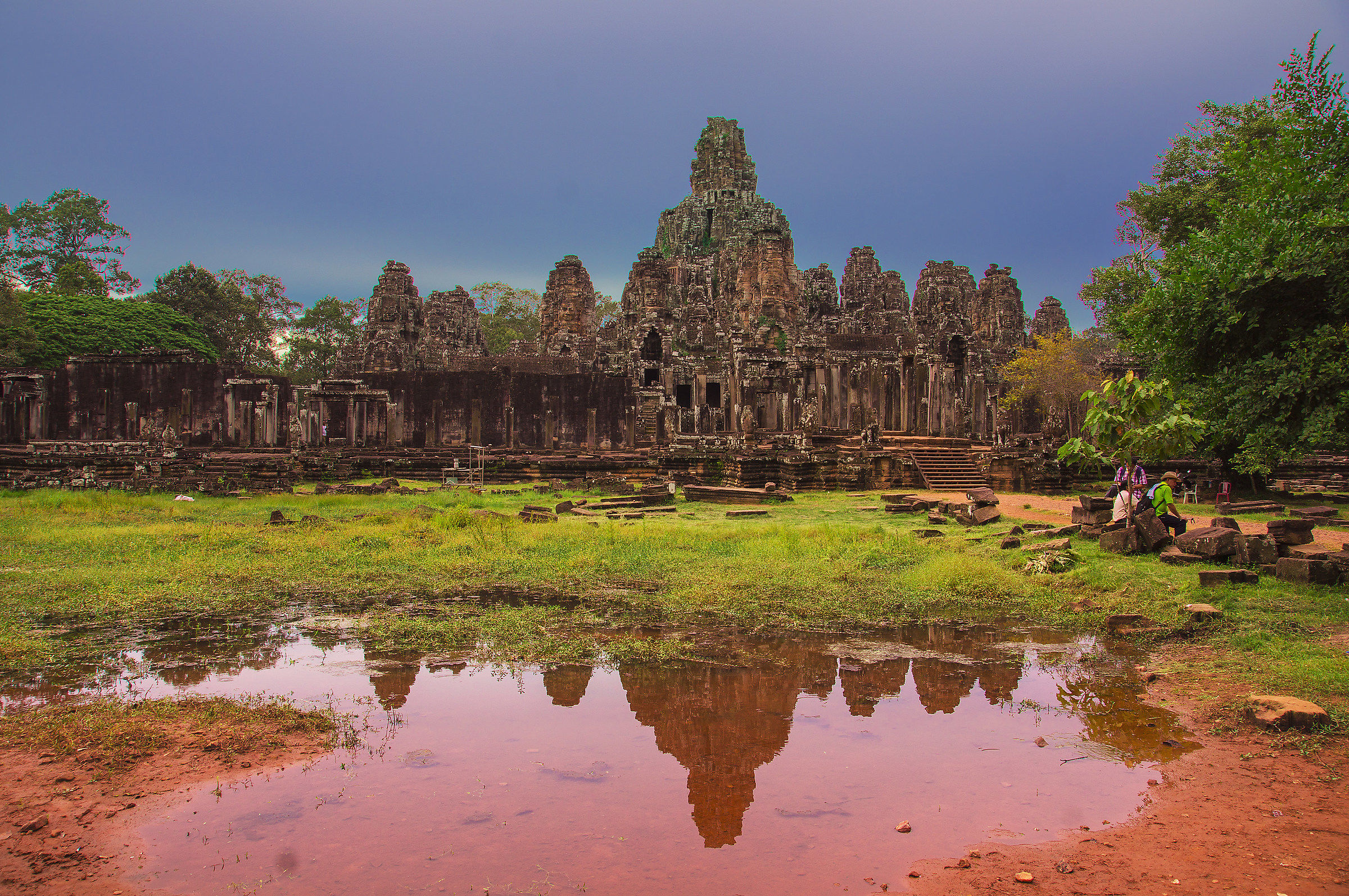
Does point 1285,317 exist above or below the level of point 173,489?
above

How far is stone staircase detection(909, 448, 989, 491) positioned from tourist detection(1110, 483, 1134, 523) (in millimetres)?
10554

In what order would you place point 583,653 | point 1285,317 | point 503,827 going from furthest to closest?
point 1285,317
point 583,653
point 503,827

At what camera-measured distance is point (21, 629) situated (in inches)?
250

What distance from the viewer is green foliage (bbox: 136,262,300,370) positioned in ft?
158

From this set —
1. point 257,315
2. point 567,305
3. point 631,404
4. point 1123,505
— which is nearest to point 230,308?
point 257,315

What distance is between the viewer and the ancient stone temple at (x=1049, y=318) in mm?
48562

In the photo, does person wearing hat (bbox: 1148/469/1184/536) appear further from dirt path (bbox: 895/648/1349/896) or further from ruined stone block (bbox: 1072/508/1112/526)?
dirt path (bbox: 895/648/1349/896)

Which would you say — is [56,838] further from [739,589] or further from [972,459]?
[972,459]

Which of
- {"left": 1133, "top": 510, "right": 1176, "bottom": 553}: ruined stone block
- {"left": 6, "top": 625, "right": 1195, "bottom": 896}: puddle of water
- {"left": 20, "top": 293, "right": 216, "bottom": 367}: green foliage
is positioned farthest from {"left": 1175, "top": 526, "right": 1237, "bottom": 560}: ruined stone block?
{"left": 20, "top": 293, "right": 216, "bottom": 367}: green foliage

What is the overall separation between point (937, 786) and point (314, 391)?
2891cm

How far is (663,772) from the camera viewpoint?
422cm

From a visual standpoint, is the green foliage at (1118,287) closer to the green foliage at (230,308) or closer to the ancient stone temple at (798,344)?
the ancient stone temple at (798,344)

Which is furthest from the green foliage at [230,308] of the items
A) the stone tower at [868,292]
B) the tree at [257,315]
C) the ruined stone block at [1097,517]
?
the ruined stone block at [1097,517]

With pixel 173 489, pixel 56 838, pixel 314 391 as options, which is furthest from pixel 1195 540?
pixel 314 391
